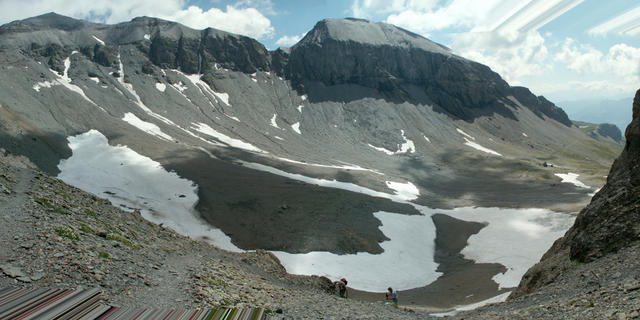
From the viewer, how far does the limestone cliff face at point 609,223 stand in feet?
54.2

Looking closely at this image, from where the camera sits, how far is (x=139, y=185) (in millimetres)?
63969

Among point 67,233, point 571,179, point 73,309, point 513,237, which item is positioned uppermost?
point 571,179

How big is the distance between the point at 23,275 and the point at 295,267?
35.6 meters

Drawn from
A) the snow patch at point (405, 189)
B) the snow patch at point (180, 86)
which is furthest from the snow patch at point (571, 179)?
the snow patch at point (180, 86)

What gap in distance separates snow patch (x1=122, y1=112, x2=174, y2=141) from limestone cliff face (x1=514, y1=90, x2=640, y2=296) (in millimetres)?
98432

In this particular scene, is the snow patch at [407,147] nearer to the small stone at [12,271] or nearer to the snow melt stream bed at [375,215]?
the snow melt stream bed at [375,215]

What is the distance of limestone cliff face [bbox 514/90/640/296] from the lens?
1653 cm

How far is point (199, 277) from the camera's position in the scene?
13.3 m

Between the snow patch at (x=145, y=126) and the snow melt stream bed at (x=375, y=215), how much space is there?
2155cm

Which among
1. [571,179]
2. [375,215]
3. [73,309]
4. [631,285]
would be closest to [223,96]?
[375,215]

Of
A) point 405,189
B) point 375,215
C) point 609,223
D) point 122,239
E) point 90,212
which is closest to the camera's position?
point 122,239

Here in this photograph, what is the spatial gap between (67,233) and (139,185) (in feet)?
186

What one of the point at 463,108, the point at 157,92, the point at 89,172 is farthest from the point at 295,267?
the point at 463,108

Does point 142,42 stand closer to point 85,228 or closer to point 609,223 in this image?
point 85,228
